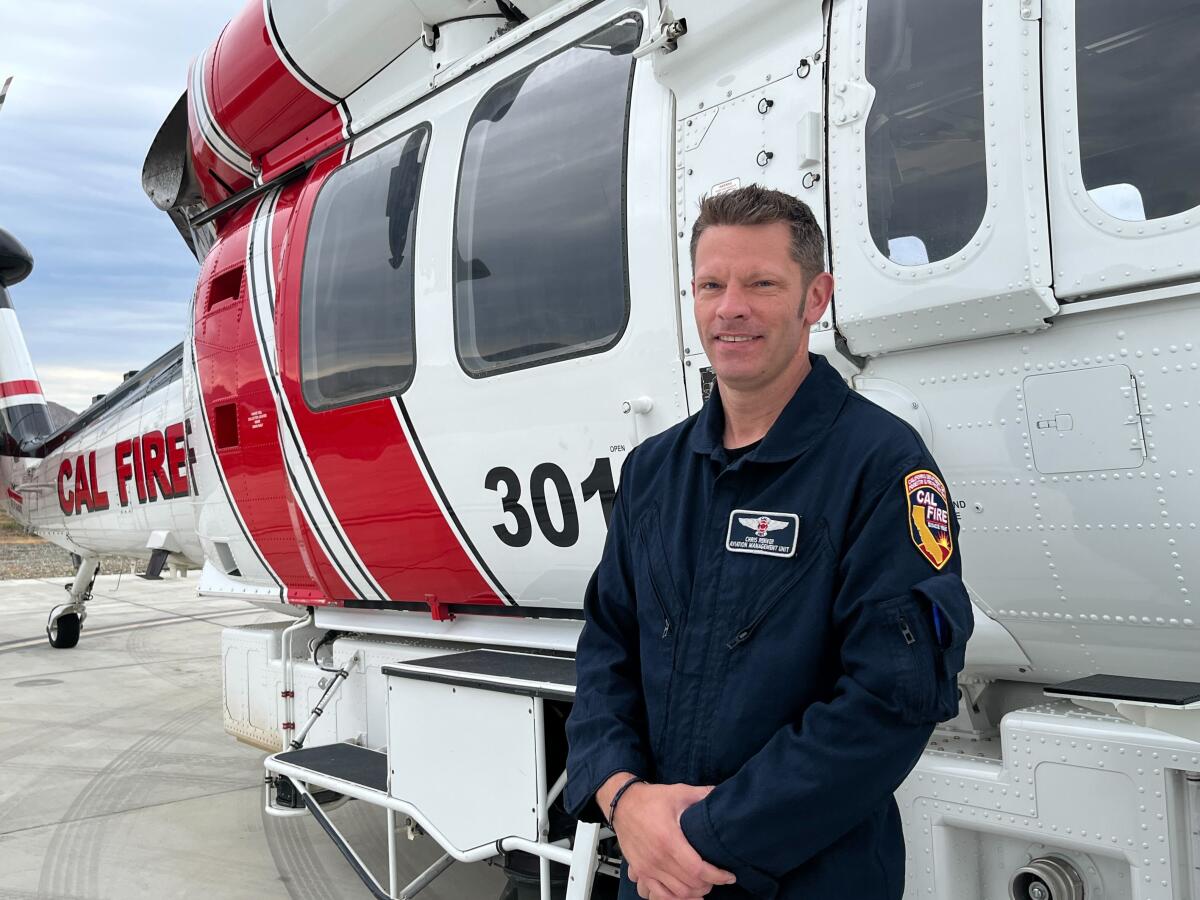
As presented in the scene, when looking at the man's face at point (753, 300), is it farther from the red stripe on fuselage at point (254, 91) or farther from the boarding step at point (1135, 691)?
the red stripe on fuselage at point (254, 91)

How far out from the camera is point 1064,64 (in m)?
1.91

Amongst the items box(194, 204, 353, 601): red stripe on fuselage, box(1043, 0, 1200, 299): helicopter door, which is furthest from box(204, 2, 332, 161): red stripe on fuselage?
box(1043, 0, 1200, 299): helicopter door

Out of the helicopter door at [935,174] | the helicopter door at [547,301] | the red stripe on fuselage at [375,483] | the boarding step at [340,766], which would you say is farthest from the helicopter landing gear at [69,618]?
the helicopter door at [935,174]

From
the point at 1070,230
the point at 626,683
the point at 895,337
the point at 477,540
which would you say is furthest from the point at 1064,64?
the point at 477,540

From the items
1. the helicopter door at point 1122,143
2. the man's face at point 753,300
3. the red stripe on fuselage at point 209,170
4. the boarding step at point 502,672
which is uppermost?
the red stripe on fuselage at point 209,170

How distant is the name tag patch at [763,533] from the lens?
142cm

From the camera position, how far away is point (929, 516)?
1.37m

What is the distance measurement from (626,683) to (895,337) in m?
0.97

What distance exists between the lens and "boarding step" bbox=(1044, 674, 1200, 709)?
63.2 inches

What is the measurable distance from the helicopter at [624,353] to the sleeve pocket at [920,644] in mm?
530

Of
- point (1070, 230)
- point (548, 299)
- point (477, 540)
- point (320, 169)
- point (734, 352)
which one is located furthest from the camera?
point (320, 169)

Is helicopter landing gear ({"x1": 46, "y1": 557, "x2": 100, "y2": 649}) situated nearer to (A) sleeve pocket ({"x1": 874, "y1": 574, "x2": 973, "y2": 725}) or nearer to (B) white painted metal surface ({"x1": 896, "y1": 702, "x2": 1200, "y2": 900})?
(B) white painted metal surface ({"x1": 896, "y1": 702, "x2": 1200, "y2": 900})

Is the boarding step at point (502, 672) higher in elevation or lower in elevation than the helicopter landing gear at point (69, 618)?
higher

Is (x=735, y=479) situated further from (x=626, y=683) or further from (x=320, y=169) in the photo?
(x=320, y=169)
